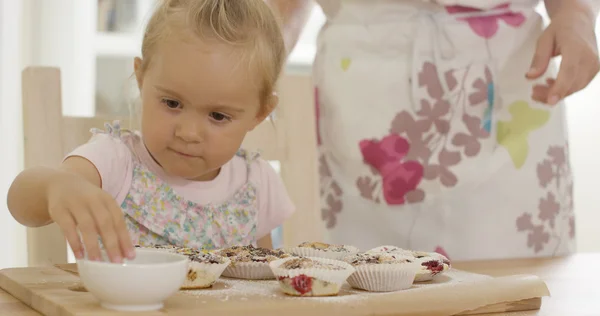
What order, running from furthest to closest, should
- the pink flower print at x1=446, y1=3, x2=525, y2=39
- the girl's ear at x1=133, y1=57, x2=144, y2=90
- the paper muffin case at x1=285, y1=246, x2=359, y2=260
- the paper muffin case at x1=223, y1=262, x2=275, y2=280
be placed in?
the pink flower print at x1=446, y1=3, x2=525, y2=39
the girl's ear at x1=133, y1=57, x2=144, y2=90
the paper muffin case at x1=285, y1=246, x2=359, y2=260
the paper muffin case at x1=223, y1=262, x2=275, y2=280

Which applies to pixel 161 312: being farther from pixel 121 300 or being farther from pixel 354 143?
pixel 354 143

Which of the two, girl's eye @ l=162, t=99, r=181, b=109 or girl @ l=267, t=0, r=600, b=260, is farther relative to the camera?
girl @ l=267, t=0, r=600, b=260

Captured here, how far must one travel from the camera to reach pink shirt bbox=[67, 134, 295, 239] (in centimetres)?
120

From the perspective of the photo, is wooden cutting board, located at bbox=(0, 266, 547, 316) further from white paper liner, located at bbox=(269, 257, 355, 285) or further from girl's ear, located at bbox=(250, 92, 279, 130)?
girl's ear, located at bbox=(250, 92, 279, 130)

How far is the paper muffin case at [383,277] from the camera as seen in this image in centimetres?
93

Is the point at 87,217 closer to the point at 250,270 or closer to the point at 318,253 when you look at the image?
the point at 250,270

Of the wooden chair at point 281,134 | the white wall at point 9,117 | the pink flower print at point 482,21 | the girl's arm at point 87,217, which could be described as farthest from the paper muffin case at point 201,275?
the white wall at point 9,117

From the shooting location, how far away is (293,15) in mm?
1609

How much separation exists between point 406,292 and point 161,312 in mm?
283

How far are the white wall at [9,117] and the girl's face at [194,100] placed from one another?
182 centimetres

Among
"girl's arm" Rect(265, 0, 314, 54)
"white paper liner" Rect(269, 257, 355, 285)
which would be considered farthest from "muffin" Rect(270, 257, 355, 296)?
"girl's arm" Rect(265, 0, 314, 54)

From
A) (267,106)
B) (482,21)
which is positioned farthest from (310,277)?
(482,21)

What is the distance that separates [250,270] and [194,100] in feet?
0.80

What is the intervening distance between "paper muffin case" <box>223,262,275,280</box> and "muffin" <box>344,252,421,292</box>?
107 mm
